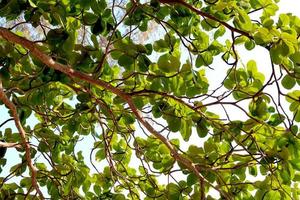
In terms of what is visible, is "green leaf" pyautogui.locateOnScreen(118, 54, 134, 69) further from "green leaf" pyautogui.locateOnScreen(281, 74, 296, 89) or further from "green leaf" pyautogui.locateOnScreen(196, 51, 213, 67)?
"green leaf" pyautogui.locateOnScreen(281, 74, 296, 89)

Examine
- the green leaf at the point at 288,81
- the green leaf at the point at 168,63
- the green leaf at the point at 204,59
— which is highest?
the green leaf at the point at 204,59

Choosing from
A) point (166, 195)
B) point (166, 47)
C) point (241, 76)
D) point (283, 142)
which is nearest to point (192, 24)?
point (166, 47)

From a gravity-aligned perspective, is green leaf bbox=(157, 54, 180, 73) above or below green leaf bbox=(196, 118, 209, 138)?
above

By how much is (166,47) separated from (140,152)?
451 mm

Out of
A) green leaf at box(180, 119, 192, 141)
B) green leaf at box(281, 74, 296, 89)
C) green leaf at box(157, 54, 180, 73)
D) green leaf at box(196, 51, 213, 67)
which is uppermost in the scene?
green leaf at box(196, 51, 213, 67)

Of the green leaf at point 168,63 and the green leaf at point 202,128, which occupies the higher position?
the green leaf at point 168,63

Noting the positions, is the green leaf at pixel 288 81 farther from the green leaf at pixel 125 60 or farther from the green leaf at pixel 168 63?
the green leaf at pixel 125 60

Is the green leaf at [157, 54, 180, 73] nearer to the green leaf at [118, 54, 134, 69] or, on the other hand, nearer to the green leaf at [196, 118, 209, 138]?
the green leaf at [118, 54, 134, 69]

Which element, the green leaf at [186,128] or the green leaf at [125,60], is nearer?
the green leaf at [125,60]

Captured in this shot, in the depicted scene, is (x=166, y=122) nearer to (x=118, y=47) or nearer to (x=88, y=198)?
(x=118, y=47)

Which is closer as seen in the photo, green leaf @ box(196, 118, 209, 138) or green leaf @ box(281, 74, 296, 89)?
green leaf @ box(281, 74, 296, 89)

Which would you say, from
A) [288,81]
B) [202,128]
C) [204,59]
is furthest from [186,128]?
[288,81]

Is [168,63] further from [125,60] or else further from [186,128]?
[186,128]

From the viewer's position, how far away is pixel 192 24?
187cm
